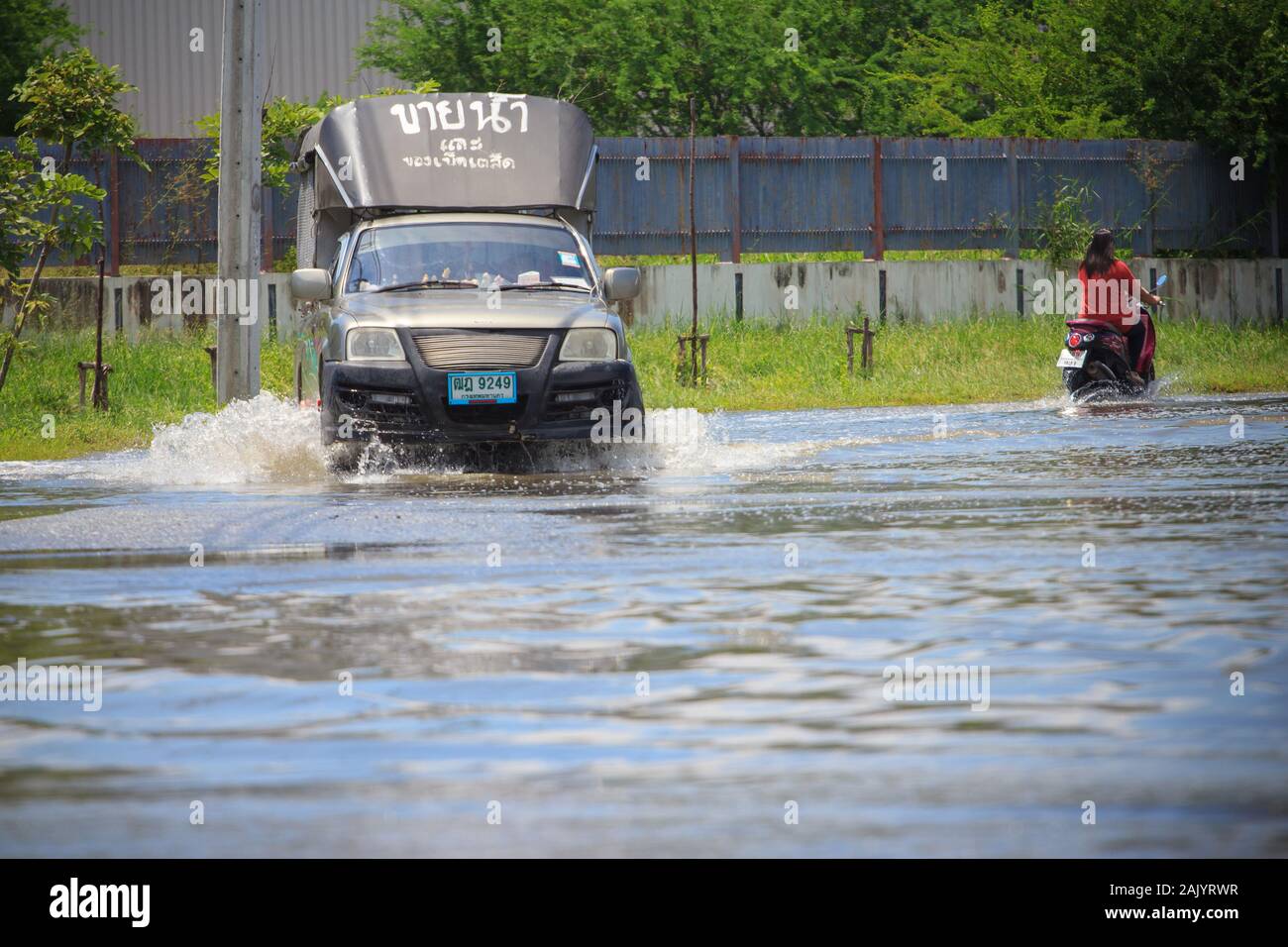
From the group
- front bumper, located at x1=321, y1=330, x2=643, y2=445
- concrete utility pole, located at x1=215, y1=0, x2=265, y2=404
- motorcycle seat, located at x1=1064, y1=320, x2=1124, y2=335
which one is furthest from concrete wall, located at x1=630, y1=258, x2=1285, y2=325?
front bumper, located at x1=321, y1=330, x2=643, y2=445

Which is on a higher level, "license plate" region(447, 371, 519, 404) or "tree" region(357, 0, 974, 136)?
"tree" region(357, 0, 974, 136)

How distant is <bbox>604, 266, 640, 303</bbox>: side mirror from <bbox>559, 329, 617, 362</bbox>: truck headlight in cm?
54

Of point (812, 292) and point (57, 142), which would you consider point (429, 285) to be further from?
point (812, 292)

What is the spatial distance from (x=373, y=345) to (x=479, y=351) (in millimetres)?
733

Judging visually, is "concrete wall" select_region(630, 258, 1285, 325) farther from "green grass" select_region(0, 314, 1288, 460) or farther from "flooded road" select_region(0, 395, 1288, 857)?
"flooded road" select_region(0, 395, 1288, 857)

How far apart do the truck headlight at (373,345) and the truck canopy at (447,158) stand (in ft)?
8.47

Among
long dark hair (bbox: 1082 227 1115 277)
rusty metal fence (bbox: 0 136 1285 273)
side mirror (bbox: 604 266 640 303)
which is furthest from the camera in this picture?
rusty metal fence (bbox: 0 136 1285 273)

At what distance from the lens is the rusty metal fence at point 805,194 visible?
3066cm

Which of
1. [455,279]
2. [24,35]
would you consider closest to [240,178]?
[455,279]

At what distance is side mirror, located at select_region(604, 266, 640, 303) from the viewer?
54.9 ft

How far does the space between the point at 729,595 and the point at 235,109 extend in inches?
440

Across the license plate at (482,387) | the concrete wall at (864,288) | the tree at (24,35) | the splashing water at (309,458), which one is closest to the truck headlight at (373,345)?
the license plate at (482,387)

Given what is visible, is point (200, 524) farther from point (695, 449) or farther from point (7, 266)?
point (7, 266)
